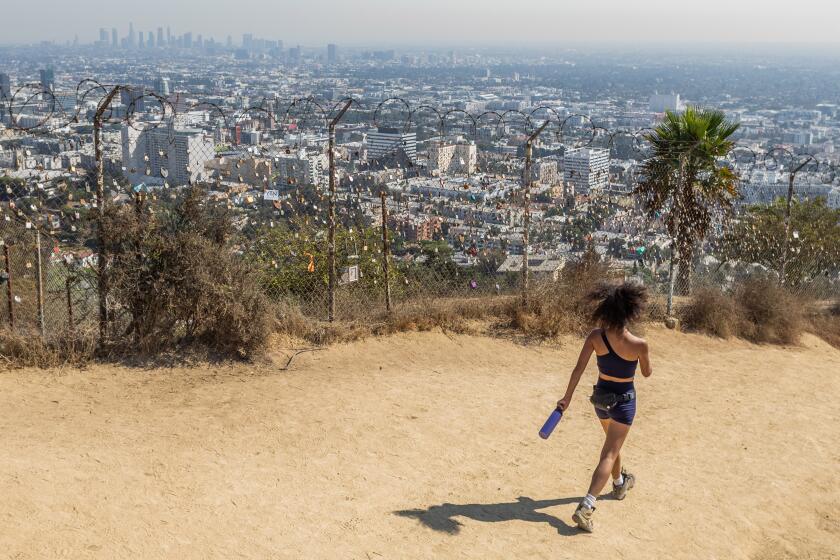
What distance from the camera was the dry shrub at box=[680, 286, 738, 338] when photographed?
982cm

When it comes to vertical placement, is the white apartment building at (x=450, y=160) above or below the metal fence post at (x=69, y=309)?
above

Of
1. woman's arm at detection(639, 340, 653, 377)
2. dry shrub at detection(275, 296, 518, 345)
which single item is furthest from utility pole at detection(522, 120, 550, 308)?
woman's arm at detection(639, 340, 653, 377)

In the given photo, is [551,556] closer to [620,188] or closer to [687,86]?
[620,188]

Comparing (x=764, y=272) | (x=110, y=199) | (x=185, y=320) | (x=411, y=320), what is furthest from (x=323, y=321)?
(x=764, y=272)

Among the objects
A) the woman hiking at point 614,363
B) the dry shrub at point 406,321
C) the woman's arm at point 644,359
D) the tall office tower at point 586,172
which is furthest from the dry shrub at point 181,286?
the tall office tower at point 586,172

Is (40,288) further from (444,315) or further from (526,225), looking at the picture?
(526,225)

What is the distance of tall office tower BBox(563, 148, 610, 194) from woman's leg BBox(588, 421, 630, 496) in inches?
257

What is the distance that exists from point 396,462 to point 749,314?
6.08 m

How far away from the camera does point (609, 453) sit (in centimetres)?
524

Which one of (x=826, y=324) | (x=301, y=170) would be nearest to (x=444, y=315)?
(x=301, y=170)

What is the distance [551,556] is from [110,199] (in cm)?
526

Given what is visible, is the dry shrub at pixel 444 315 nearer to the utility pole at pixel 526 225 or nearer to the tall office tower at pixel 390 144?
the utility pole at pixel 526 225

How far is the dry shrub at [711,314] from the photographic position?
982 cm

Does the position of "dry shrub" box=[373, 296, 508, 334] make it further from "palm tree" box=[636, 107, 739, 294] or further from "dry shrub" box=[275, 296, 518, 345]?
"palm tree" box=[636, 107, 739, 294]
